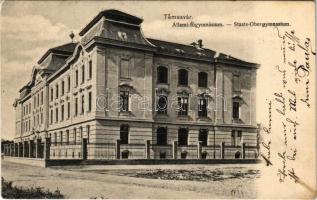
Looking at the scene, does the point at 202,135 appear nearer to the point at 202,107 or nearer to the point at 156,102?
the point at 202,107

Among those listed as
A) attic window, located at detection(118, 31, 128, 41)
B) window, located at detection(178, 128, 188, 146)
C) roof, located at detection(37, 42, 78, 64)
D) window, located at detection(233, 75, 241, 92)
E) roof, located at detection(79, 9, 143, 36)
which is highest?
roof, located at detection(79, 9, 143, 36)

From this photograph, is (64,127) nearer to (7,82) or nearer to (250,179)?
(7,82)

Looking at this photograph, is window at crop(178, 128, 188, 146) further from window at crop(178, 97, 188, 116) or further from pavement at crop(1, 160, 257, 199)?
pavement at crop(1, 160, 257, 199)

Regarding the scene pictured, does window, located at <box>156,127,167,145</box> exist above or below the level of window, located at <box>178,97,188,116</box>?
below

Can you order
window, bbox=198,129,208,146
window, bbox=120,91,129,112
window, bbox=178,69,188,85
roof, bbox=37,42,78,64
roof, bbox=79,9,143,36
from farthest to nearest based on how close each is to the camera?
window, bbox=178,69,188,85
window, bbox=198,129,208,146
window, bbox=120,91,129,112
roof, bbox=37,42,78,64
roof, bbox=79,9,143,36

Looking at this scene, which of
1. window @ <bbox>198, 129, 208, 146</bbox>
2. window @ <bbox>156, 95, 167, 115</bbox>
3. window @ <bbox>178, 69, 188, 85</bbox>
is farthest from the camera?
window @ <bbox>178, 69, 188, 85</bbox>

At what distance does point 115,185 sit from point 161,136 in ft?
8.84

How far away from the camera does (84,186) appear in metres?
10.7

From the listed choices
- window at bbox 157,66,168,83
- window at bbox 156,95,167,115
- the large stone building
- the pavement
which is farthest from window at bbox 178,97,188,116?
the pavement

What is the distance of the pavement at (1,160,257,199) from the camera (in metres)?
10.6

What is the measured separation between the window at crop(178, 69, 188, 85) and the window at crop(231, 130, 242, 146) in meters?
1.91

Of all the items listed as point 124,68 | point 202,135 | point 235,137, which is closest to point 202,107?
point 202,135

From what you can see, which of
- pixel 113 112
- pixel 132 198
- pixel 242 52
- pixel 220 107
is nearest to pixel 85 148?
pixel 113 112

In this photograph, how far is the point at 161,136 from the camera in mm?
12969
